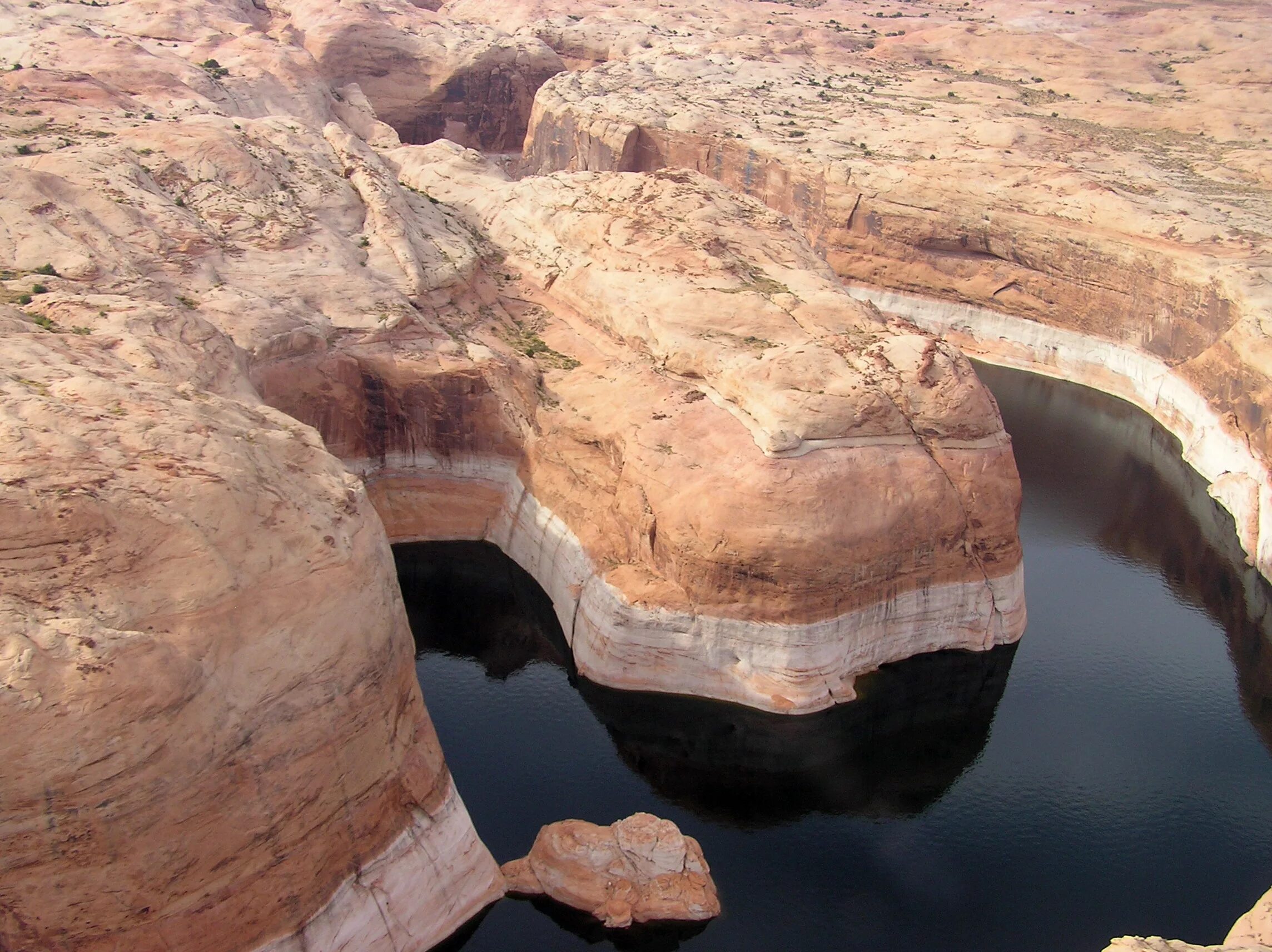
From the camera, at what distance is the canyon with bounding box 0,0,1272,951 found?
16.1 metres

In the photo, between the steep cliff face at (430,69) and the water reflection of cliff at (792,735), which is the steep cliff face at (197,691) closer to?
the water reflection of cliff at (792,735)

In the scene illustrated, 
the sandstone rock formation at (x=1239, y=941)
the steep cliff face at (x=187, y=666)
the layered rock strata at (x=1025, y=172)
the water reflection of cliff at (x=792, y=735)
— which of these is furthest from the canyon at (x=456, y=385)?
the water reflection of cliff at (x=792, y=735)

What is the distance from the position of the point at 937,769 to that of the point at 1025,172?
33.1 metres

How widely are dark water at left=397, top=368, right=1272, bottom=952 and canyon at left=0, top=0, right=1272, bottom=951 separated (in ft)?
3.55

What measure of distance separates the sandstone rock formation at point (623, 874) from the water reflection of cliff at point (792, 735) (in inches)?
121

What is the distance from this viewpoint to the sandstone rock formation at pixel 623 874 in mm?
20750

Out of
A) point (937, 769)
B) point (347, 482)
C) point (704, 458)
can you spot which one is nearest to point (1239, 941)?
point (937, 769)

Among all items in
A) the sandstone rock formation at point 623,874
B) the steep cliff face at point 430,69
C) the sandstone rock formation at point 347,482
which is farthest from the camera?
the steep cliff face at point 430,69

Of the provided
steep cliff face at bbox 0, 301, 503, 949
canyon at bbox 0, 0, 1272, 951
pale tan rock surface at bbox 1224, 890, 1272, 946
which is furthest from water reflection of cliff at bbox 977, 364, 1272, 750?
steep cliff face at bbox 0, 301, 503, 949

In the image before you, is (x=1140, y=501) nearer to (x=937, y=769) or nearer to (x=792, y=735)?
(x=937, y=769)

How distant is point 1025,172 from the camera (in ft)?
165

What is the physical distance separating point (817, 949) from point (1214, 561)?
829 inches

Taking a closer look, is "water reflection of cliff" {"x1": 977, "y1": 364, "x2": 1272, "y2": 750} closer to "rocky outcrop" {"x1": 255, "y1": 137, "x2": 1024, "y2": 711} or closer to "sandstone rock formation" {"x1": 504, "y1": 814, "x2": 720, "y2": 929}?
"rocky outcrop" {"x1": 255, "y1": 137, "x2": 1024, "y2": 711}

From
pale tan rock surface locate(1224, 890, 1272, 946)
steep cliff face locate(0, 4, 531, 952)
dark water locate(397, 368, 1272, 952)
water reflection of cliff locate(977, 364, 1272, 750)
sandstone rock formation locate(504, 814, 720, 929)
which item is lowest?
water reflection of cliff locate(977, 364, 1272, 750)
